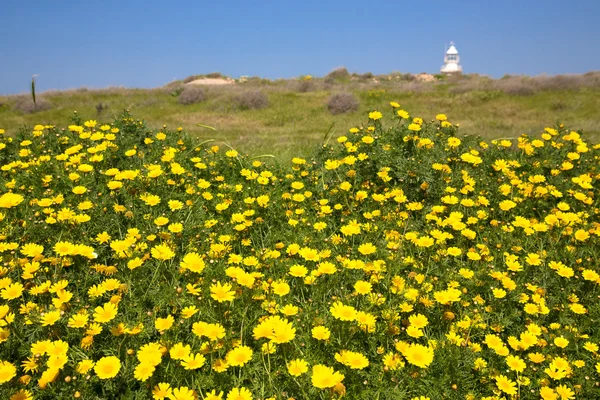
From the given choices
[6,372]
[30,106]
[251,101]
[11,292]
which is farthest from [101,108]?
[6,372]

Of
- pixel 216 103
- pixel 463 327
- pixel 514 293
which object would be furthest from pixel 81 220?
pixel 216 103

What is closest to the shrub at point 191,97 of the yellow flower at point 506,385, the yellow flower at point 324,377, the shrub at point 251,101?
the shrub at point 251,101

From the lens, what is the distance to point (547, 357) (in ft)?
7.58

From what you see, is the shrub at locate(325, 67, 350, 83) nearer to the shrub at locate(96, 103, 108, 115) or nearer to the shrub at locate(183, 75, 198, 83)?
the shrub at locate(183, 75, 198, 83)

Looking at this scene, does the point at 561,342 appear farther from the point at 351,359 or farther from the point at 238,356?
the point at 238,356

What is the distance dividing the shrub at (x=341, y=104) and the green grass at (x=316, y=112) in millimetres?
320

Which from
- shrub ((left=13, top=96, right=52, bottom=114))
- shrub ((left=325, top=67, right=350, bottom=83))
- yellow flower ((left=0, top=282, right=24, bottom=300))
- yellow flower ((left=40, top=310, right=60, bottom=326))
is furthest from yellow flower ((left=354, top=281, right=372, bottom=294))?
shrub ((left=325, top=67, right=350, bottom=83))

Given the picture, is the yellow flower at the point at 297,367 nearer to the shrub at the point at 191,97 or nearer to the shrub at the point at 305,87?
the shrub at the point at 191,97

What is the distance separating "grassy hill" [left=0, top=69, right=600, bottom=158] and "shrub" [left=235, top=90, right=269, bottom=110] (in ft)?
0.19

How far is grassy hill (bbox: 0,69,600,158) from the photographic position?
12.7 meters

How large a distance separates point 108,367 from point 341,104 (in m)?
15.3

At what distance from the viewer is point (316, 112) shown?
1602cm

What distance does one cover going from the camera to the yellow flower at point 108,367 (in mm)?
1831

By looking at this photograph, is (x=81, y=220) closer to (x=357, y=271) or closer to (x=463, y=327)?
(x=357, y=271)
